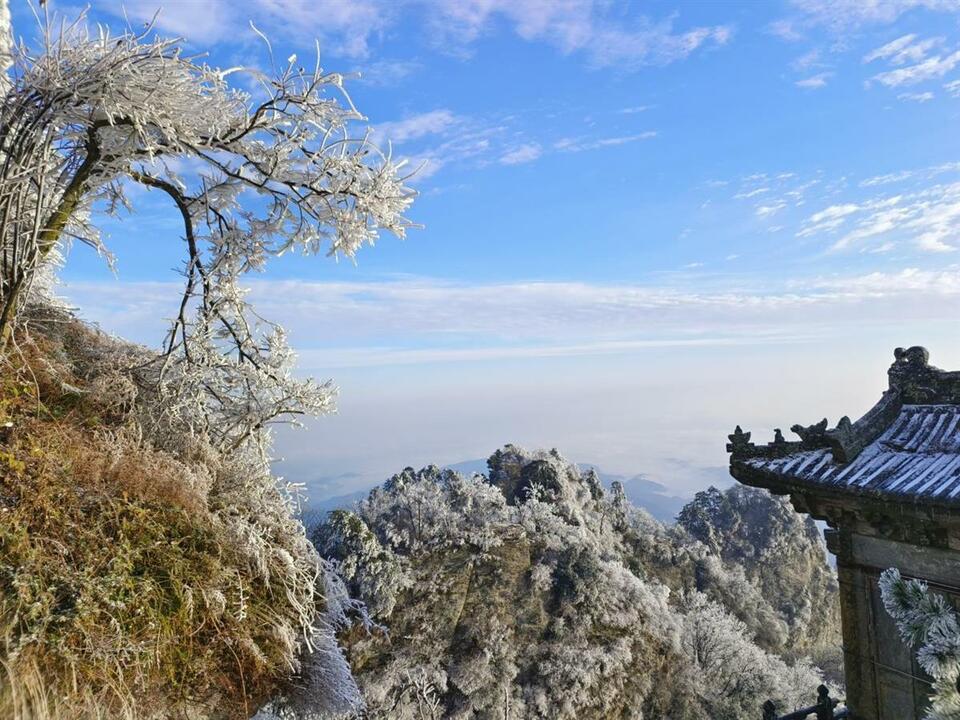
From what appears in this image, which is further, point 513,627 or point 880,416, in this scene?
point 513,627

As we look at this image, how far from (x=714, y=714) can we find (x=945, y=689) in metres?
22.3

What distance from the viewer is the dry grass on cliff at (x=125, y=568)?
309cm

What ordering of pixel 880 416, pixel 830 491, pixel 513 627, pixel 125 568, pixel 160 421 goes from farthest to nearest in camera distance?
pixel 513 627, pixel 880 416, pixel 830 491, pixel 160 421, pixel 125 568

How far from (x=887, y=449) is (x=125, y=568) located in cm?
785

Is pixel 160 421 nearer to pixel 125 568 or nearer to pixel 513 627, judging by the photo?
pixel 125 568

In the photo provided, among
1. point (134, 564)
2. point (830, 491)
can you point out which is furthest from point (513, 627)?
point (134, 564)

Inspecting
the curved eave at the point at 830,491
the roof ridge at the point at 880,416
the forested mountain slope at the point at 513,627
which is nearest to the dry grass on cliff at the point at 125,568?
the curved eave at the point at 830,491

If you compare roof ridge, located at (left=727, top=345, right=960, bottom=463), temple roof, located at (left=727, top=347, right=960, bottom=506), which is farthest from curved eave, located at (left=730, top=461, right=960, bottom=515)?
roof ridge, located at (left=727, top=345, right=960, bottom=463)

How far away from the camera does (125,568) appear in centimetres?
338

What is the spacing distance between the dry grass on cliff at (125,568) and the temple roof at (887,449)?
595 centimetres

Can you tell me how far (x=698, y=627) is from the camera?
28.8m

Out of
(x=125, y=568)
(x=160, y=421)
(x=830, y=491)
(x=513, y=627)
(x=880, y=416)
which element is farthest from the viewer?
(x=513, y=627)

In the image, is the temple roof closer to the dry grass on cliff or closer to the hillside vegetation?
the hillside vegetation

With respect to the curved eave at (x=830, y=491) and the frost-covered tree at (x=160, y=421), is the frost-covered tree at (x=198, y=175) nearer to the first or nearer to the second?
the frost-covered tree at (x=160, y=421)
